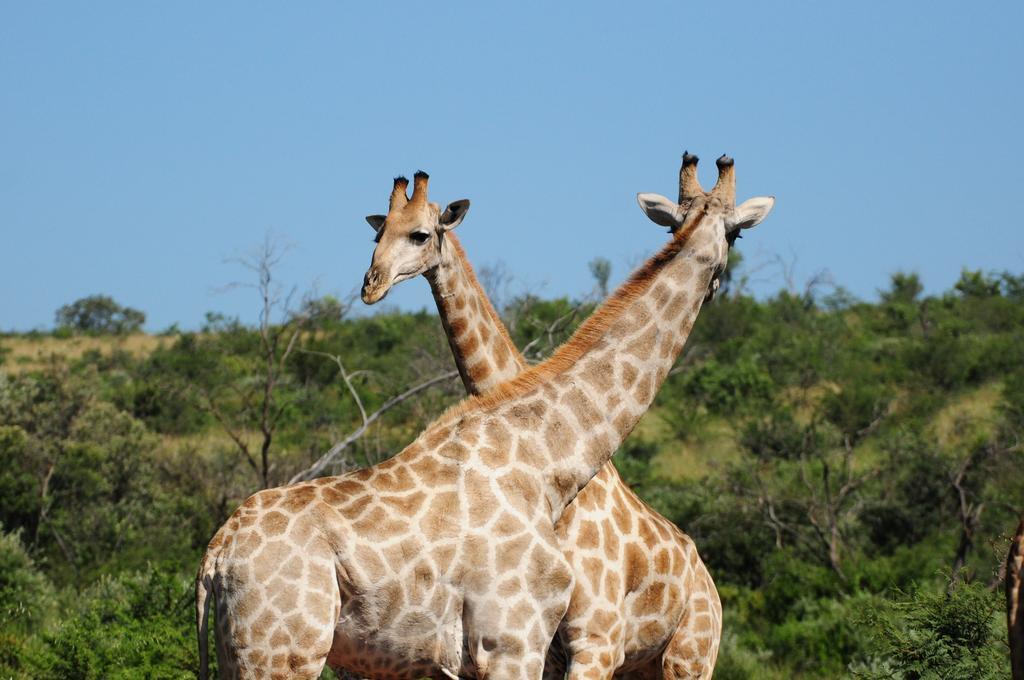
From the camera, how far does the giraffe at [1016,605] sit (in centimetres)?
528

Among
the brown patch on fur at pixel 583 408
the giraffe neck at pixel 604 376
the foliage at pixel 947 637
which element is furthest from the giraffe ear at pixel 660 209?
the foliage at pixel 947 637

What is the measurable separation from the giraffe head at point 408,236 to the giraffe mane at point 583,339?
91 centimetres

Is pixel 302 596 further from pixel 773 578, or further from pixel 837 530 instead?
pixel 837 530

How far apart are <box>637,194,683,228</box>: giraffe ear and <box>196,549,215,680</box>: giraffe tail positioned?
10.4ft

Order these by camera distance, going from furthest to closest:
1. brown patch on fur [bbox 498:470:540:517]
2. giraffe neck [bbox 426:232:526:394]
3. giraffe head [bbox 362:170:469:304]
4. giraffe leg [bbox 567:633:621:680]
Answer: giraffe neck [bbox 426:232:526:394] < giraffe head [bbox 362:170:469:304] < giraffe leg [bbox 567:633:621:680] < brown patch on fur [bbox 498:470:540:517]

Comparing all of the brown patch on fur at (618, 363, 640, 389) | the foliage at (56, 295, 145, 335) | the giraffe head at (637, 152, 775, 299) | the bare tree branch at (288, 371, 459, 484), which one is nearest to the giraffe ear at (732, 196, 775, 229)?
the giraffe head at (637, 152, 775, 299)

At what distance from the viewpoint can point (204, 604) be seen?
611 cm

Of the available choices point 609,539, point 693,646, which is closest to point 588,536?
point 609,539

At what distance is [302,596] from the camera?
228 inches

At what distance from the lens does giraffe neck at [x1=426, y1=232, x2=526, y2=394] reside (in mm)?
8828

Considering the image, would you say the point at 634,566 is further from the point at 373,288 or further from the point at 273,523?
the point at 273,523

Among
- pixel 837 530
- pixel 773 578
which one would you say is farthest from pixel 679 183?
pixel 837 530

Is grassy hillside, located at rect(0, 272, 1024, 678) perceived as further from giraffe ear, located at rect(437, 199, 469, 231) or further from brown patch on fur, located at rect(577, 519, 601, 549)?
giraffe ear, located at rect(437, 199, 469, 231)

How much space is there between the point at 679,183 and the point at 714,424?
25.7 meters
